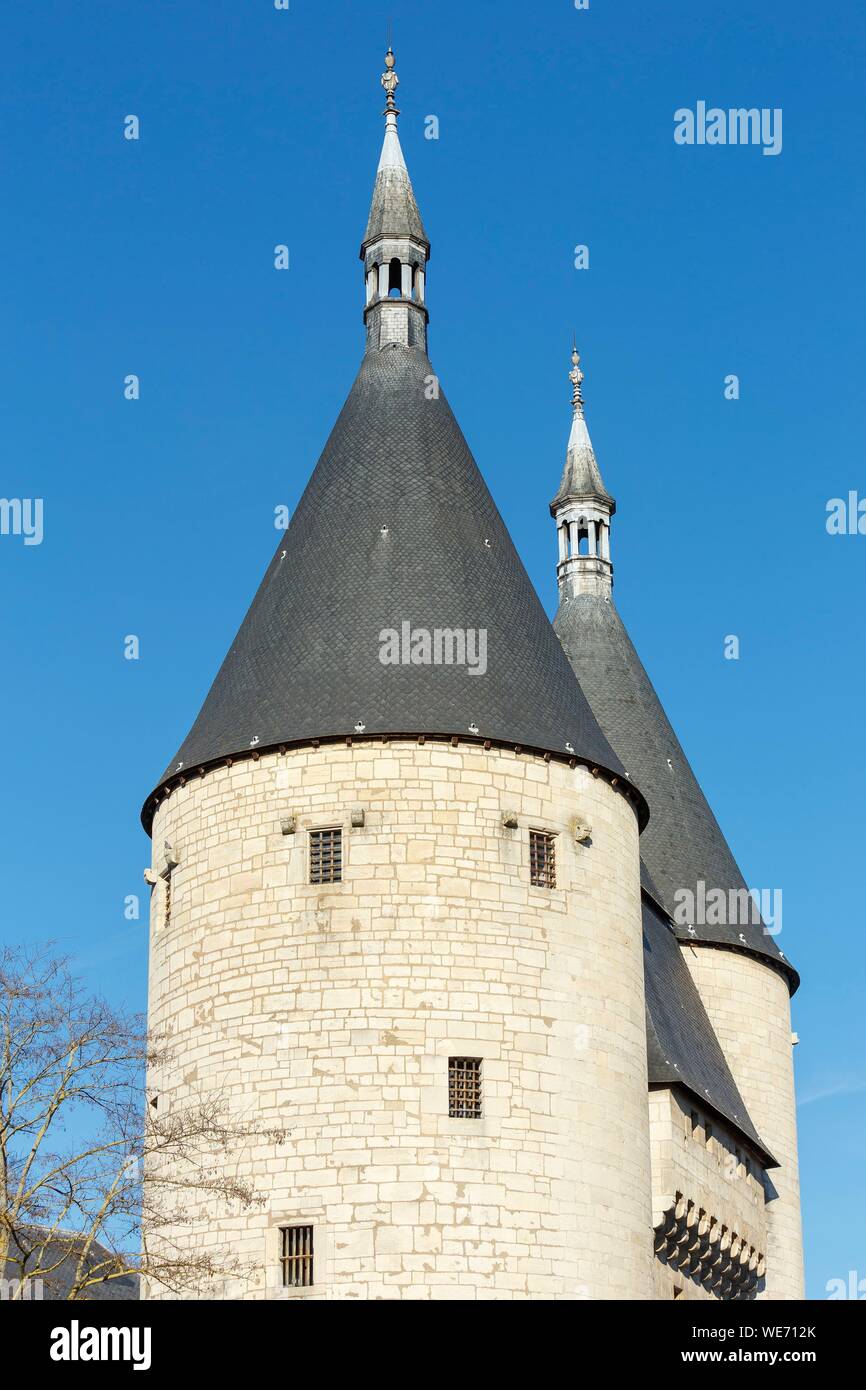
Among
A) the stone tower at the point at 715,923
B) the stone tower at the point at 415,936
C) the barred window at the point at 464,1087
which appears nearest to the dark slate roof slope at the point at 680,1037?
the stone tower at the point at 415,936

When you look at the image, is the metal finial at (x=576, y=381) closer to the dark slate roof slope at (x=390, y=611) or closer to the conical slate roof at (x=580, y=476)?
the conical slate roof at (x=580, y=476)

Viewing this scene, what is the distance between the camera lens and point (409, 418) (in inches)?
1467

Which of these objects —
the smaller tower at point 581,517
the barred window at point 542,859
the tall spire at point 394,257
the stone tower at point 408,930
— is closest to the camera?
the stone tower at point 408,930

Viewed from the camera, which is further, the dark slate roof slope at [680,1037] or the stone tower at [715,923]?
the stone tower at [715,923]

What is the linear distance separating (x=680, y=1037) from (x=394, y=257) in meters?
15.2

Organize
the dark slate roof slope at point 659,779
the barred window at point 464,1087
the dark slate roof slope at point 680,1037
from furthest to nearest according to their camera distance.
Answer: the dark slate roof slope at point 659,779, the dark slate roof slope at point 680,1037, the barred window at point 464,1087

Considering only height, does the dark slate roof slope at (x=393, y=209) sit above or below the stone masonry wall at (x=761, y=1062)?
above

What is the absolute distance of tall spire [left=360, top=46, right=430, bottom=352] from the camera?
3919 centimetres

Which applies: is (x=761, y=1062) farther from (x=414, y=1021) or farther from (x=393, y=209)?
(x=393, y=209)

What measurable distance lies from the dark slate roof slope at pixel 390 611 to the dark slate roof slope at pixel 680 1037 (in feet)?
16.8

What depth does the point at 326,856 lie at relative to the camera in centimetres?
3189

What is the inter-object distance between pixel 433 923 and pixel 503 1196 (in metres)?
3.99

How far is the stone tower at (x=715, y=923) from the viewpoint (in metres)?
43.4

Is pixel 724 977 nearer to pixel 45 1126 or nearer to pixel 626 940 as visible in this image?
pixel 626 940
